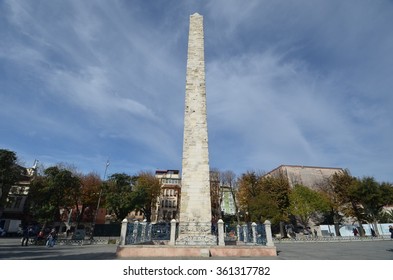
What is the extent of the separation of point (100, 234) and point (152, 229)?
24048 millimetres

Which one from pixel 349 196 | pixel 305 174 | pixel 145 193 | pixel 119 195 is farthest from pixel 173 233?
pixel 305 174

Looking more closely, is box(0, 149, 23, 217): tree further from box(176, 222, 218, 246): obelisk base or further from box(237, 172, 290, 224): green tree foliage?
box(237, 172, 290, 224): green tree foliage

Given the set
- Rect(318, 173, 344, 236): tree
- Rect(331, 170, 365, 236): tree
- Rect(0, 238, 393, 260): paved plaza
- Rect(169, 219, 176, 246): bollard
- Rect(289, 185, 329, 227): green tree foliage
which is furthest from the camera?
Rect(318, 173, 344, 236): tree

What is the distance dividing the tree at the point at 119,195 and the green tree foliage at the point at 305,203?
23.7 m

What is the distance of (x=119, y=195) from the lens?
36.4 metres

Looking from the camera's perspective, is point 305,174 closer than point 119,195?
No

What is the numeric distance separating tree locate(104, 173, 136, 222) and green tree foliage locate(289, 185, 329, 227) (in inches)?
933

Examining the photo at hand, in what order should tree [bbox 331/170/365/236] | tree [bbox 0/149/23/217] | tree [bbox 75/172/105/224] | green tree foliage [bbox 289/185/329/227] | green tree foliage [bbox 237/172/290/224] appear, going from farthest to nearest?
1. tree [bbox 75/172/105/224]
2. tree [bbox 331/170/365/236]
3. green tree foliage [bbox 289/185/329/227]
4. green tree foliage [bbox 237/172/290/224]
5. tree [bbox 0/149/23/217]

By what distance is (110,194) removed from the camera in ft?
119

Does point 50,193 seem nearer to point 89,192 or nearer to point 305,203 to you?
point 89,192

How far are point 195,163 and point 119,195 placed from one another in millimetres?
25387

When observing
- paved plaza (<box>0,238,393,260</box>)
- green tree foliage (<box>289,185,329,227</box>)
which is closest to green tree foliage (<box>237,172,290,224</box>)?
green tree foliage (<box>289,185,329,227</box>)

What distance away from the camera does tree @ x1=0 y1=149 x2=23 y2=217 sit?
29594 mm

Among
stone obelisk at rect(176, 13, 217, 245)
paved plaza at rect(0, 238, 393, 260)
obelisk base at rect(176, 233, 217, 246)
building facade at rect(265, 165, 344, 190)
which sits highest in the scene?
building facade at rect(265, 165, 344, 190)
